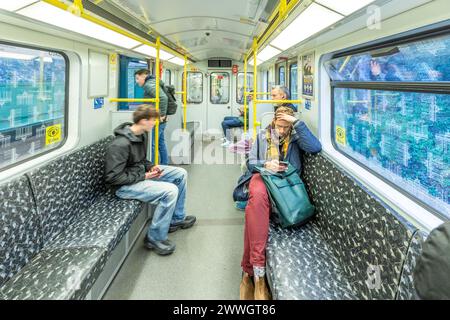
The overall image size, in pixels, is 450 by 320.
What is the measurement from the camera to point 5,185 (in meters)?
1.96

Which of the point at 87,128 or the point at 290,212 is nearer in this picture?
the point at 290,212

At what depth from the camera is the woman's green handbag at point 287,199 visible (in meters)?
2.42

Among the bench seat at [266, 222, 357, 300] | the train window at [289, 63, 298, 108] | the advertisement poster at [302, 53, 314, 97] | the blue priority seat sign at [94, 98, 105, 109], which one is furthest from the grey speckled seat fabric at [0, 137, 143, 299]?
the train window at [289, 63, 298, 108]

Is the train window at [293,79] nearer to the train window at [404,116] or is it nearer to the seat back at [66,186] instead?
the train window at [404,116]

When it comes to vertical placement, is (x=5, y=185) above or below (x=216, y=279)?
above

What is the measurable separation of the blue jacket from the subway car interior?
0.01 meters

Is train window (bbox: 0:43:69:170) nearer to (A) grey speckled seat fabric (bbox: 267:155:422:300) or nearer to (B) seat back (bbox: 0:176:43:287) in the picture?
(B) seat back (bbox: 0:176:43:287)

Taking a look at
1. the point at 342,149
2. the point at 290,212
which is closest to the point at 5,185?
the point at 290,212

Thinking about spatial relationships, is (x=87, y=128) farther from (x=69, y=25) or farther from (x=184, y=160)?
(x=184, y=160)

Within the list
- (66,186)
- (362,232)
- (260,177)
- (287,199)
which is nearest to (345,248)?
(362,232)

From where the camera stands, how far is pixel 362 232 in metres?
1.85

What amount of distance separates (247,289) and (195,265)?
2.10 feet
